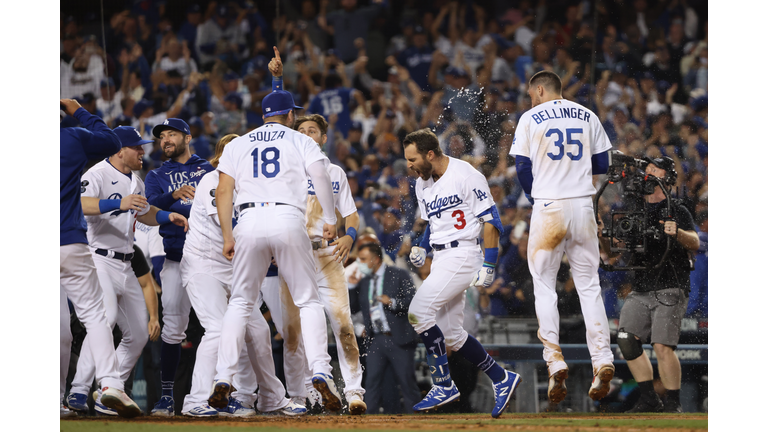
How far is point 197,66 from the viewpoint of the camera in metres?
6.60

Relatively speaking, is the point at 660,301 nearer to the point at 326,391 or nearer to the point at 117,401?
the point at 326,391

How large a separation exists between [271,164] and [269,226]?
0.37 meters

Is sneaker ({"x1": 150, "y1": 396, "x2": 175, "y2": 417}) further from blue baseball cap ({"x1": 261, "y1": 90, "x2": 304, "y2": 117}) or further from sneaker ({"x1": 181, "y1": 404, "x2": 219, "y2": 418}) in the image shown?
blue baseball cap ({"x1": 261, "y1": 90, "x2": 304, "y2": 117})

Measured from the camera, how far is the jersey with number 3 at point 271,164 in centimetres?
388

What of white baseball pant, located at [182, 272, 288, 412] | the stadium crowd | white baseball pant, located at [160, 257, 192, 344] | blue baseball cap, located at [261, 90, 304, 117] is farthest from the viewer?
the stadium crowd

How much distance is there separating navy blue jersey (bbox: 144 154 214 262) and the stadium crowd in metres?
1.07

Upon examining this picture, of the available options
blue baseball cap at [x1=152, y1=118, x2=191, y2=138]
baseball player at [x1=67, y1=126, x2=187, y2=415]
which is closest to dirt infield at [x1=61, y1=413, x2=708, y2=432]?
baseball player at [x1=67, y1=126, x2=187, y2=415]

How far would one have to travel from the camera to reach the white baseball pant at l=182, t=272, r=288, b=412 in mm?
4391

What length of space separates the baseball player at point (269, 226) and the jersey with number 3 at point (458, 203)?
898 mm

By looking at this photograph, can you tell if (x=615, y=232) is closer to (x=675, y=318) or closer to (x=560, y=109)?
(x=675, y=318)

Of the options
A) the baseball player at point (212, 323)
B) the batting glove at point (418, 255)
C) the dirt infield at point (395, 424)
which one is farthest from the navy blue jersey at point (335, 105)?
the dirt infield at point (395, 424)

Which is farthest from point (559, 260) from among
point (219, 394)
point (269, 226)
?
point (219, 394)

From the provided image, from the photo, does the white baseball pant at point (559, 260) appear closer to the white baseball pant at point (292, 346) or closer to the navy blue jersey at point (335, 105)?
the white baseball pant at point (292, 346)

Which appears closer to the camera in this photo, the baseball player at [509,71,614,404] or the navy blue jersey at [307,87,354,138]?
the baseball player at [509,71,614,404]
